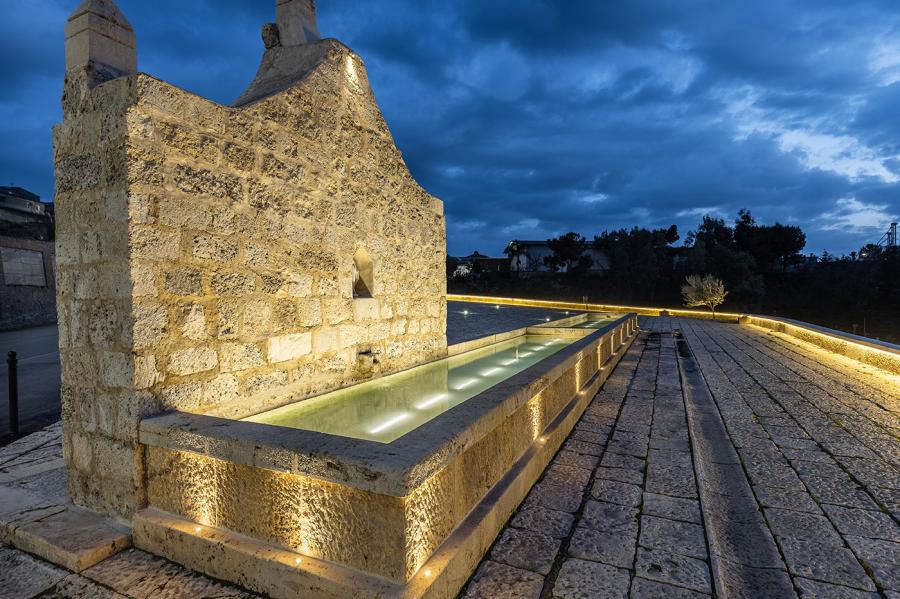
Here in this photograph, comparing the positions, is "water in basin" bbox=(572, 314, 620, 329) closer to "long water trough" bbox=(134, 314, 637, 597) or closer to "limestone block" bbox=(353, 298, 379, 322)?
"limestone block" bbox=(353, 298, 379, 322)

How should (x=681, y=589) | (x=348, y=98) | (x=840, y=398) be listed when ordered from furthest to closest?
(x=840, y=398) → (x=348, y=98) → (x=681, y=589)

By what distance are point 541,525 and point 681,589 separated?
0.68 meters

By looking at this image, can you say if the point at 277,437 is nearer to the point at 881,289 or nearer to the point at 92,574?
the point at 92,574

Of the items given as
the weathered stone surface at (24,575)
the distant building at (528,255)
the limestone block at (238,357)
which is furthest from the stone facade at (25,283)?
the distant building at (528,255)

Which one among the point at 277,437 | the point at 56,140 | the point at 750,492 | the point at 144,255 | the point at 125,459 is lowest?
the point at 750,492

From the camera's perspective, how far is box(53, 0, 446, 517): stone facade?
226 cm

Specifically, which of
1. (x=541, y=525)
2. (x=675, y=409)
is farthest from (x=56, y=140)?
(x=675, y=409)

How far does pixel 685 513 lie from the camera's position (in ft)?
7.77

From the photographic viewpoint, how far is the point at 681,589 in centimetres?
177

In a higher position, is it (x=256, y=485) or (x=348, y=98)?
(x=348, y=98)

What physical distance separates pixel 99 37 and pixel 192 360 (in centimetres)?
193

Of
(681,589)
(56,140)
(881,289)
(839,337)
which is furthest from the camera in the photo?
(881,289)

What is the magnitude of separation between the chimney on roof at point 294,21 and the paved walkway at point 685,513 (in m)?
4.00

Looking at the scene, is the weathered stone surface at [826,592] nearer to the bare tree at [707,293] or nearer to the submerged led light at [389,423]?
the submerged led light at [389,423]
